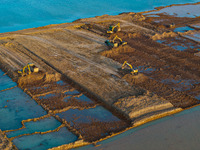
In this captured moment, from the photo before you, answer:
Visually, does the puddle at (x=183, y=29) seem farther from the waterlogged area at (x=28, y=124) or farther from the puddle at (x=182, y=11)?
the waterlogged area at (x=28, y=124)

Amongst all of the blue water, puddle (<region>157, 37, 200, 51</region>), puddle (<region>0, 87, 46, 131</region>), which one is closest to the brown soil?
puddle (<region>0, 87, 46, 131</region>)

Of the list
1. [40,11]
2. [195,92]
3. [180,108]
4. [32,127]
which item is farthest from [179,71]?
[40,11]

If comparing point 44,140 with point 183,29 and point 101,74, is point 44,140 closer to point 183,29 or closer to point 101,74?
point 101,74

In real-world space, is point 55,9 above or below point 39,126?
above

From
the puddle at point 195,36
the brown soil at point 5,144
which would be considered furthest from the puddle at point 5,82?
the puddle at point 195,36

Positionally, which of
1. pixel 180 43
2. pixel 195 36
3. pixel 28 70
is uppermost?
pixel 195 36

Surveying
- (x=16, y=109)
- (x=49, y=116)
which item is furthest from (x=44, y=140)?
(x=16, y=109)
